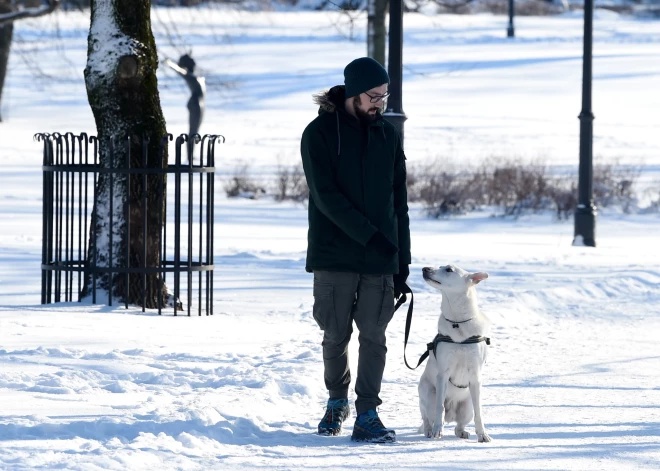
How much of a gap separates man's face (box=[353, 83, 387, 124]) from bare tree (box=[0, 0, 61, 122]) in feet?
58.9

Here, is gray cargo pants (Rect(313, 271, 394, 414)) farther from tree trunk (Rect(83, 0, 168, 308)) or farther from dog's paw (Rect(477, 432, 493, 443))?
tree trunk (Rect(83, 0, 168, 308))

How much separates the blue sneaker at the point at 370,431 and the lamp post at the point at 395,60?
222 inches

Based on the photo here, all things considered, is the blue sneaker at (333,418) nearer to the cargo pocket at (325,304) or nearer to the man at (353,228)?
the man at (353,228)

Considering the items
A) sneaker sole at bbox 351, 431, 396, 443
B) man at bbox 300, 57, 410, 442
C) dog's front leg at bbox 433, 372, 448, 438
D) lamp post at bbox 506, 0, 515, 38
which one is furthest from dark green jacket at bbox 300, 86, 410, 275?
lamp post at bbox 506, 0, 515, 38

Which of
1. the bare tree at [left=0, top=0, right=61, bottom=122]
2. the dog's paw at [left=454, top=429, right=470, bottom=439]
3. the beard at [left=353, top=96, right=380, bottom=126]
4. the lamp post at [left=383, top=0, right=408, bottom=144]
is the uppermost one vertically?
the bare tree at [left=0, top=0, right=61, bottom=122]

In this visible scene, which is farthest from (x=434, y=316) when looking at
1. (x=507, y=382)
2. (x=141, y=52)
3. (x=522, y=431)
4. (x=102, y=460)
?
(x=102, y=460)

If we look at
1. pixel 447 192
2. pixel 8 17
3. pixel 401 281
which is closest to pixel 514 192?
pixel 447 192

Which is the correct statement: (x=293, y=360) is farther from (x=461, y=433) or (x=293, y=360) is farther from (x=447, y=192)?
(x=447, y=192)

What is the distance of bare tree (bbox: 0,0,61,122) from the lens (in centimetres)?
2488

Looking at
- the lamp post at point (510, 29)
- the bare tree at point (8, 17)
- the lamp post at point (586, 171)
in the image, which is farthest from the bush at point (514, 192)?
the lamp post at point (510, 29)

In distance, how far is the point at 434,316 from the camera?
10.7 meters

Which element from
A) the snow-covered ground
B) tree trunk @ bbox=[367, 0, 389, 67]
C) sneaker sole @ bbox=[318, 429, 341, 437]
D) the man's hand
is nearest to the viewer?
the snow-covered ground

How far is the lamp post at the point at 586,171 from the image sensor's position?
16359 mm

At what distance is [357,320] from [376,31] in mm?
15793
